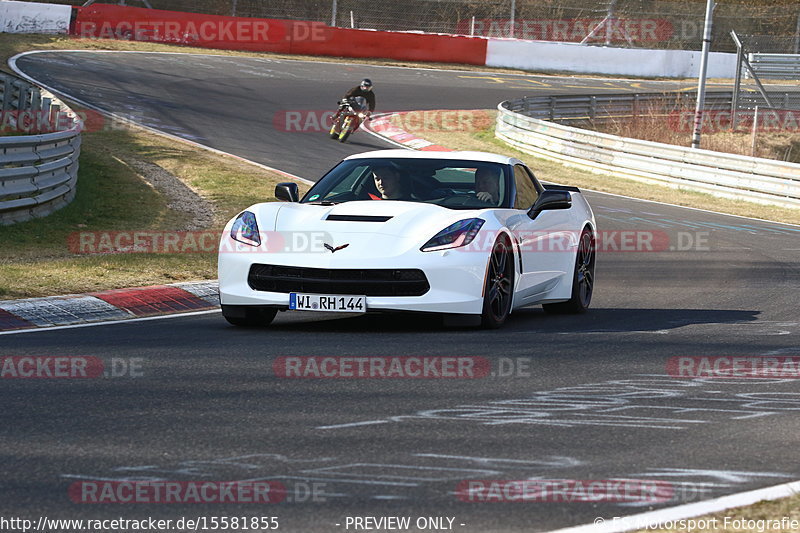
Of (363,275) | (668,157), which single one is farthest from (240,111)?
(363,275)

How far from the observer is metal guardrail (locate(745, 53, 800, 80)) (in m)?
39.3

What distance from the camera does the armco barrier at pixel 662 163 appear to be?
24.9 m

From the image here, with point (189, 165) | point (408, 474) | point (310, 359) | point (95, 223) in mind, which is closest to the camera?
point (408, 474)

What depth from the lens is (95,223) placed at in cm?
1650

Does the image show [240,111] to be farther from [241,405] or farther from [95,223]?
[241,405]

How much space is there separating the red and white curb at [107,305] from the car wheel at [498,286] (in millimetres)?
2762

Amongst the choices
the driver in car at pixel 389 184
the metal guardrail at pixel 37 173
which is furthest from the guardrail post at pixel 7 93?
the driver in car at pixel 389 184

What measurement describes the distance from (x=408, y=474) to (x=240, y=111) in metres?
27.1

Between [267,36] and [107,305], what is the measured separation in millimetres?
36667

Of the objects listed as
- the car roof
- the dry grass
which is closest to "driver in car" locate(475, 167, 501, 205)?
the car roof

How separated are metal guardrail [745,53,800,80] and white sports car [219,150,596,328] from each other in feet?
101
